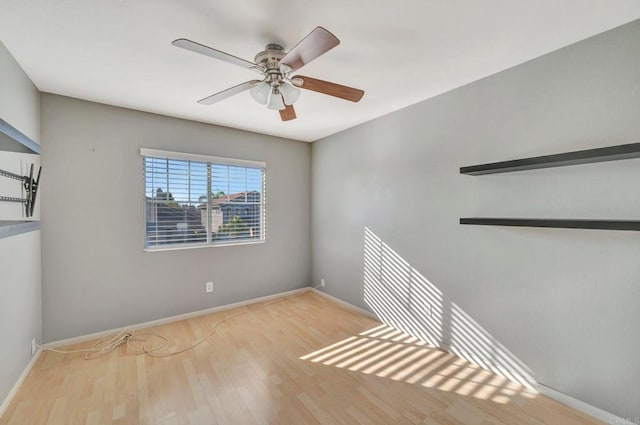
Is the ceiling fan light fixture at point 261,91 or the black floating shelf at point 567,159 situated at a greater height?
the ceiling fan light fixture at point 261,91

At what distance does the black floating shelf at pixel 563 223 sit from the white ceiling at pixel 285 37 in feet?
3.89

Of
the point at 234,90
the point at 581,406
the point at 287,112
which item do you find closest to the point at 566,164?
the point at 581,406

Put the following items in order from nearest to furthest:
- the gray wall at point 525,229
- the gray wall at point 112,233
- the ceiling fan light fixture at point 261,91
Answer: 1. the gray wall at point 525,229
2. the ceiling fan light fixture at point 261,91
3. the gray wall at point 112,233

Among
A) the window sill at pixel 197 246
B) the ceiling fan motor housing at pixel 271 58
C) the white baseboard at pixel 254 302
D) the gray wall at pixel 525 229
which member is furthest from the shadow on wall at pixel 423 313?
the ceiling fan motor housing at pixel 271 58

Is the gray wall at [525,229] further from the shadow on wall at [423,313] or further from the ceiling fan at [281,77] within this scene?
the ceiling fan at [281,77]

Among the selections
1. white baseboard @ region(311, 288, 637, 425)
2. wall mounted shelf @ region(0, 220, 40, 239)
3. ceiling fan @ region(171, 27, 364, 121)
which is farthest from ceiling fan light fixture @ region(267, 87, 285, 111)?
white baseboard @ region(311, 288, 637, 425)

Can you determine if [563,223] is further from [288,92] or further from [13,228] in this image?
[13,228]

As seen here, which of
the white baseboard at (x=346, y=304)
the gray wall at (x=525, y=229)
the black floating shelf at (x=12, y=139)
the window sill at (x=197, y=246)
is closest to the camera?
the black floating shelf at (x=12, y=139)

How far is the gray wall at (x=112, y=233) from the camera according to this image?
2.60 m

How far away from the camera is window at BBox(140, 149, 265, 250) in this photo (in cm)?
312

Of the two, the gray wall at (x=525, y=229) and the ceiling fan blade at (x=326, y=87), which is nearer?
the gray wall at (x=525, y=229)

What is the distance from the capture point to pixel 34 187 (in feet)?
7.48

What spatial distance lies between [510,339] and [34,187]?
13.5 ft

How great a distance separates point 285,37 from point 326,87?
1.31 ft
